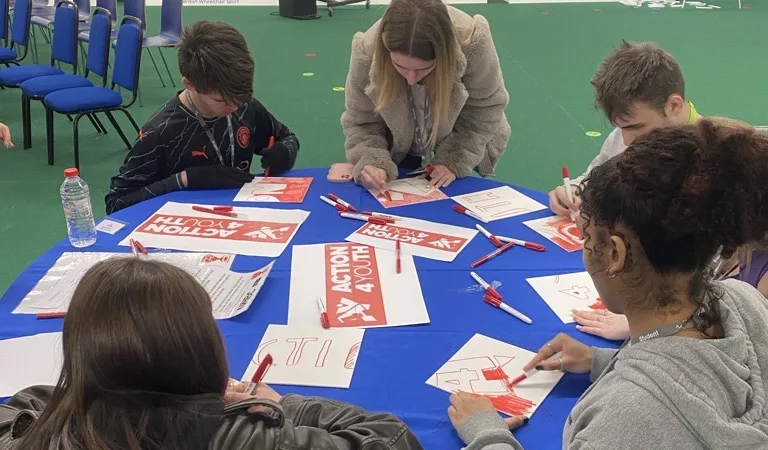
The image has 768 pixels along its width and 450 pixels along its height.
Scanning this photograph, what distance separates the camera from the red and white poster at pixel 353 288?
4.67 ft

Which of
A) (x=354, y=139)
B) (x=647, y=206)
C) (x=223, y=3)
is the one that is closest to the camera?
(x=647, y=206)

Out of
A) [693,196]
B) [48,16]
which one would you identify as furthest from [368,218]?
[48,16]

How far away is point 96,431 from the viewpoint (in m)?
0.77

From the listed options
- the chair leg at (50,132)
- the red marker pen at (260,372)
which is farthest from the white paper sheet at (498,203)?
the chair leg at (50,132)

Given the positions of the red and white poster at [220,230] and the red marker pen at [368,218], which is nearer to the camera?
the red and white poster at [220,230]

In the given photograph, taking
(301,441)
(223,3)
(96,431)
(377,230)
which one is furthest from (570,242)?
(223,3)

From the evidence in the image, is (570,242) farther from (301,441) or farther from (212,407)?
(212,407)

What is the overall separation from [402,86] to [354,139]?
0.89 feet

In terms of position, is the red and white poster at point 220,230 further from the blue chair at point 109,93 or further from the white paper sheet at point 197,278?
the blue chair at point 109,93

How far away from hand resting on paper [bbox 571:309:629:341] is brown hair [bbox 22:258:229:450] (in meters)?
0.85

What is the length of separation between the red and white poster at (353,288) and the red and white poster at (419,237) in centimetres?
4

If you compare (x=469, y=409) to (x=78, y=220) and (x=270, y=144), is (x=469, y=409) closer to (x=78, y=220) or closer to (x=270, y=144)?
(x=78, y=220)

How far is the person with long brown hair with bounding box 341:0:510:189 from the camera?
1.94m

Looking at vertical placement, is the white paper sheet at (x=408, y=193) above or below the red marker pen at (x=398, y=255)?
above
